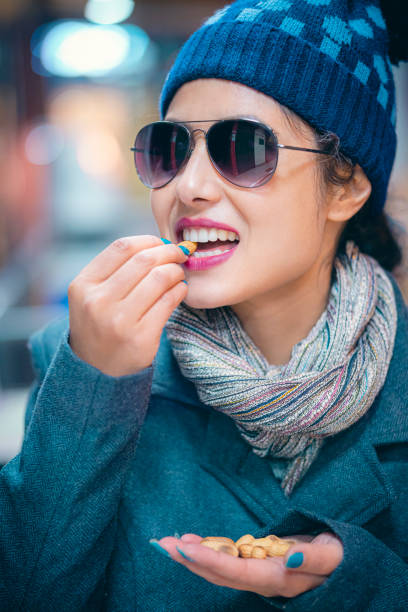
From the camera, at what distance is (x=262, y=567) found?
0.84 metres

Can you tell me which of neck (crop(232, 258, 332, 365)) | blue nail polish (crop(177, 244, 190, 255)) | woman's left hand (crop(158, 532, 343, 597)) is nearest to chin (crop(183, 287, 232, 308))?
blue nail polish (crop(177, 244, 190, 255))

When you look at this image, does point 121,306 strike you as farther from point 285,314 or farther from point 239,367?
point 285,314

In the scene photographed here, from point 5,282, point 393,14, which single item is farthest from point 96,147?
point 393,14

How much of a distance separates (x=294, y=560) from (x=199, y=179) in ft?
2.67

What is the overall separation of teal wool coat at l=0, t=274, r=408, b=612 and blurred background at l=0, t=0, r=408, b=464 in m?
2.32

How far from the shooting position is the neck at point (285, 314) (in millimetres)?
1382

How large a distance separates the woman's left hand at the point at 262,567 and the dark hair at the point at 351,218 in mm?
831

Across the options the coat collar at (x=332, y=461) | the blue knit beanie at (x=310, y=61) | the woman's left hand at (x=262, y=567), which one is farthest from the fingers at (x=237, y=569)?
the blue knit beanie at (x=310, y=61)

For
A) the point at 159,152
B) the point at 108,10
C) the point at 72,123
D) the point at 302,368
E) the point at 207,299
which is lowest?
the point at 302,368

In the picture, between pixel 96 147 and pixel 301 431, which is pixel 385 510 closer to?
pixel 301 431

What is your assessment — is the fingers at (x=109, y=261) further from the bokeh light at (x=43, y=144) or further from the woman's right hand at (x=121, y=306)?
the bokeh light at (x=43, y=144)

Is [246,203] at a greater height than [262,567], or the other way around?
[246,203]

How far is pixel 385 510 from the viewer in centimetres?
114

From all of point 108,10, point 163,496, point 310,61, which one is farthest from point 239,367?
point 108,10
